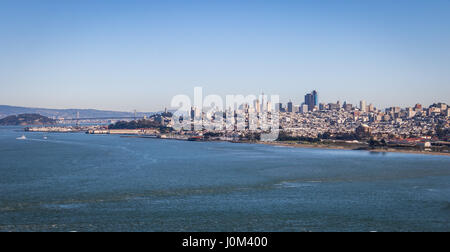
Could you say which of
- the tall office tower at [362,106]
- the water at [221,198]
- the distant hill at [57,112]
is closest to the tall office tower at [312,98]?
the tall office tower at [362,106]

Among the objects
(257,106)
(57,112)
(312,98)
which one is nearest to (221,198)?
(257,106)

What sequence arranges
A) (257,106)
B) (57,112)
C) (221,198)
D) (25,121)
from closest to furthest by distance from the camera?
(221,198) → (257,106) → (25,121) → (57,112)

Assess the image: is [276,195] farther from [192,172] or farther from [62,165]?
[62,165]

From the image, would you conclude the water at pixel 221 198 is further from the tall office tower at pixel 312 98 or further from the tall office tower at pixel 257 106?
the tall office tower at pixel 312 98

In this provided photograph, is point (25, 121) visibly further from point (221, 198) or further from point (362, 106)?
point (221, 198)

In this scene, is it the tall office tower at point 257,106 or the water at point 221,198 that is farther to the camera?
the tall office tower at point 257,106

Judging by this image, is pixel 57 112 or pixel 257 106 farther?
pixel 57 112

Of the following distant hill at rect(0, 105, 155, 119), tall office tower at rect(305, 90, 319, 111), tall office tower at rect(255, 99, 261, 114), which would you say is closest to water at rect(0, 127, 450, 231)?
tall office tower at rect(255, 99, 261, 114)
